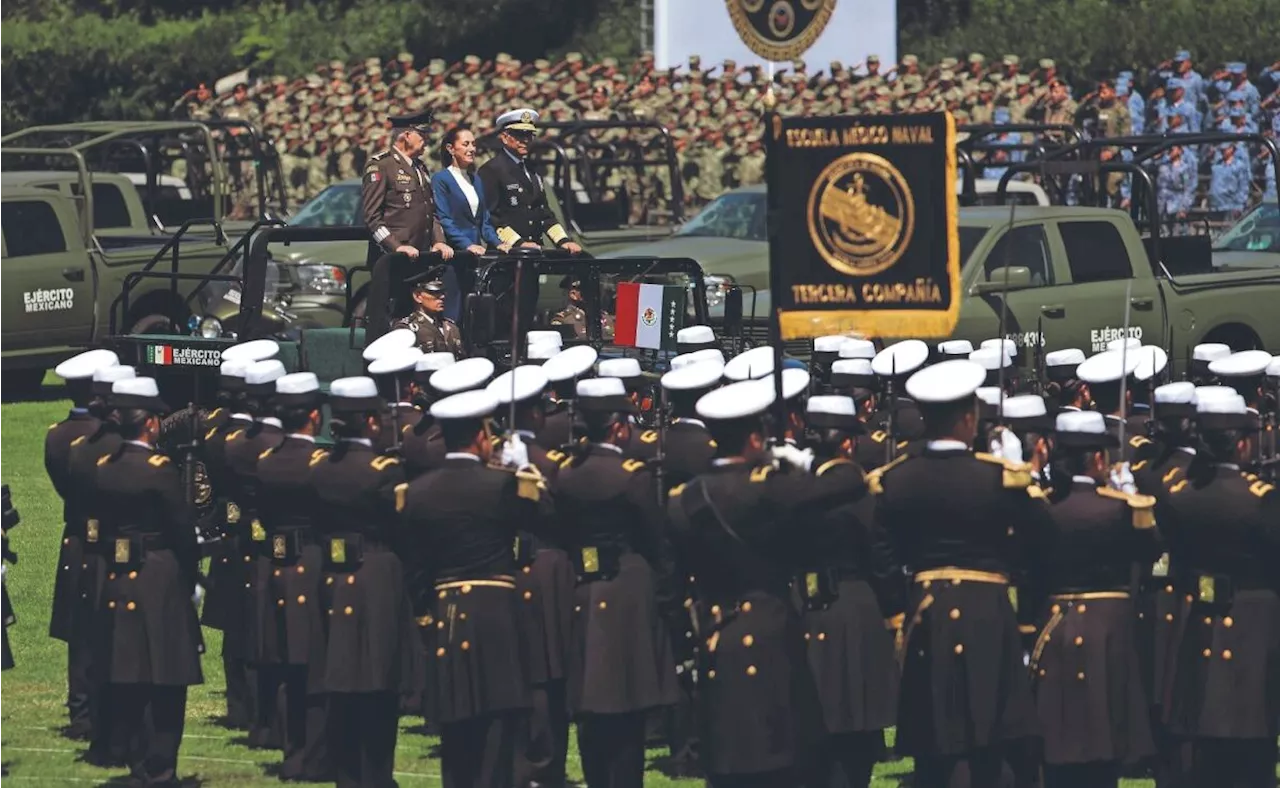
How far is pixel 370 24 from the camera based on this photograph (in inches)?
1646

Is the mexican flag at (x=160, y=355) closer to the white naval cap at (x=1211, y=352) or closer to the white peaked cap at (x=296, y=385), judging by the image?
the white peaked cap at (x=296, y=385)

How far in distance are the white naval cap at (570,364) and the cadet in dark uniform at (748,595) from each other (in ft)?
6.64

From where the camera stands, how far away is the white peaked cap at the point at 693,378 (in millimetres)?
9773

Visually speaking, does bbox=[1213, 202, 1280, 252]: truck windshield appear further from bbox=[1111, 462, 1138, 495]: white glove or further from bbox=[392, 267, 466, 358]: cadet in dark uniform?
bbox=[1111, 462, 1138, 495]: white glove

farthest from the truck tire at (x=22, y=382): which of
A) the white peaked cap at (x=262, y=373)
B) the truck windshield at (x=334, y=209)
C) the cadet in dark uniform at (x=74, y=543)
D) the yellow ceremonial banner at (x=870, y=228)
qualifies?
the yellow ceremonial banner at (x=870, y=228)

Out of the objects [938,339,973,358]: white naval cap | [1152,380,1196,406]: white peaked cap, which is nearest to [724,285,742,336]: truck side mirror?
[938,339,973,358]: white naval cap

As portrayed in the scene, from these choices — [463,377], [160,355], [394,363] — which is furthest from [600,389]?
[160,355]

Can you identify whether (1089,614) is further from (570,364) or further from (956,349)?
(956,349)

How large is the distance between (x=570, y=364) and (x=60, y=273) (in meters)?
11.1

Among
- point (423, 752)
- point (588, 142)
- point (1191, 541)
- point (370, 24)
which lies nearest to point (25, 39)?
point (370, 24)

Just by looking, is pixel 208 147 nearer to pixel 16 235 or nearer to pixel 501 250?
pixel 16 235

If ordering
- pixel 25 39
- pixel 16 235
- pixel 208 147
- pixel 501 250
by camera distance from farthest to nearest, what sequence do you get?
pixel 25 39 → pixel 208 147 → pixel 16 235 → pixel 501 250

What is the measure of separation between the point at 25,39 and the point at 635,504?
99.2 feet

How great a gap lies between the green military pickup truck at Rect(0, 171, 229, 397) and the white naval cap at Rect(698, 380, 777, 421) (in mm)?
12386
